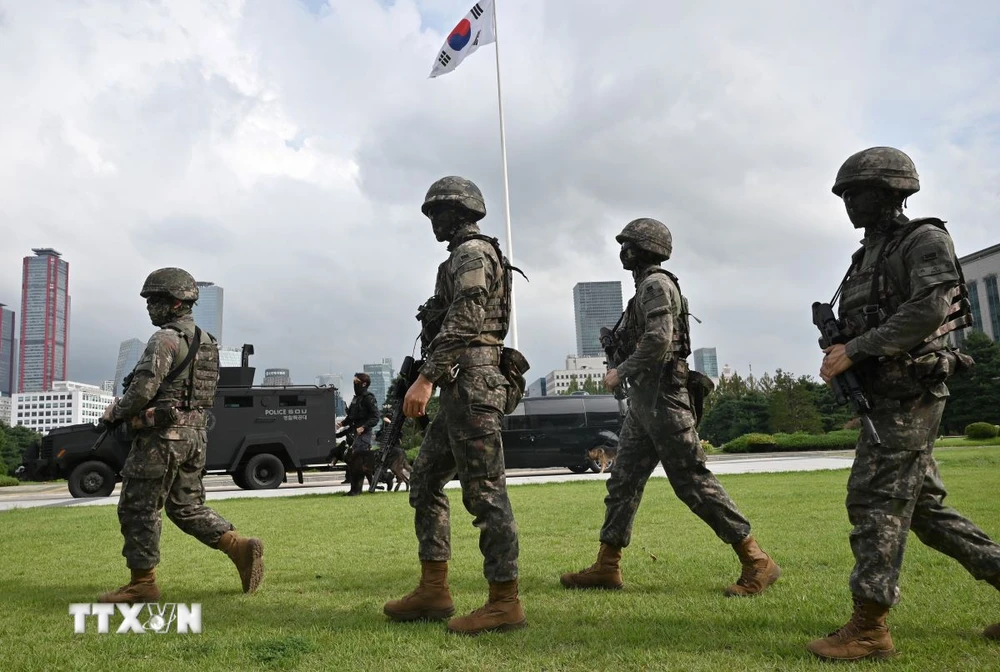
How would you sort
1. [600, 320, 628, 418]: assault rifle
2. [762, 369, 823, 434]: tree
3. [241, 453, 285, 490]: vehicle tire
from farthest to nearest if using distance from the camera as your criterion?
[762, 369, 823, 434]: tree, [241, 453, 285, 490]: vehicle tire, [600, 320, 628, 418]: assault rifle

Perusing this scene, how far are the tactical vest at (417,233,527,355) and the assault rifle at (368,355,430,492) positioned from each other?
0.14 metres

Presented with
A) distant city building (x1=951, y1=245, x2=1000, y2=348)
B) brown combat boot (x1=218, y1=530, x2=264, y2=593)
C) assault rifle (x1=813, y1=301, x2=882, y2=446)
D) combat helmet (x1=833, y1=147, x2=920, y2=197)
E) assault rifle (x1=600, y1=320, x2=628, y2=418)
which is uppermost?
distant city building (x1=951, y1=245, x2=1000, y2=348)

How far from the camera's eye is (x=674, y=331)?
4.51m

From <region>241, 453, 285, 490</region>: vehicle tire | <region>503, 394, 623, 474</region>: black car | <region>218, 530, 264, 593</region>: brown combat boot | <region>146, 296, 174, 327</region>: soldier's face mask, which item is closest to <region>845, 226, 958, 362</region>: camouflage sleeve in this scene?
<region>218, 530, 264, 593</region>: brown combat boot

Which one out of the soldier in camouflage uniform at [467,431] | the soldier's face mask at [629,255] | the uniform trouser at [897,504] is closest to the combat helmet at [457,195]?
the soldier in camouflage uniform at [467,431]

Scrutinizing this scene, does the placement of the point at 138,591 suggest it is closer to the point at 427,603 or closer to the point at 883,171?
the point at 427,603

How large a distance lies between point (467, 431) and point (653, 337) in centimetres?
127

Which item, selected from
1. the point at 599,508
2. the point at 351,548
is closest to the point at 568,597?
the point at 351,548

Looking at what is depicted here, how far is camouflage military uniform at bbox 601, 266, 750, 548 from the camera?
4219 millimetres

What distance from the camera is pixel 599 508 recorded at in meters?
8.45

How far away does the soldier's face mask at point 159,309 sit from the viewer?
464 cm

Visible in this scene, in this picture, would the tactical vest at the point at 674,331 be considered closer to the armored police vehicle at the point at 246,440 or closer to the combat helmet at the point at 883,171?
the combat helmet at the point at 883,171

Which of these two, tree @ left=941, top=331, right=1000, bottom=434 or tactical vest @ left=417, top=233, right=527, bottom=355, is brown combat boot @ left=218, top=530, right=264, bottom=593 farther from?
tree @ left=941, top=331, right=1000, bottom=434

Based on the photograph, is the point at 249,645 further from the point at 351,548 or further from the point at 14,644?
the point at 351,548
